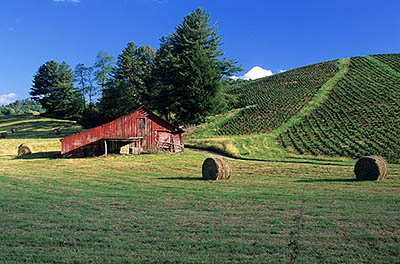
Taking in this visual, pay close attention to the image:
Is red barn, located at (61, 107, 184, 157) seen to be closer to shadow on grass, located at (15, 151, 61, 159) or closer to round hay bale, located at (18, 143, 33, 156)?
shadow on grass, located at (15, 151, 61, 159)

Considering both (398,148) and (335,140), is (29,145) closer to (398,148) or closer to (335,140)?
(335,140)

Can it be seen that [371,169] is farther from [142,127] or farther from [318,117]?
[318,117]

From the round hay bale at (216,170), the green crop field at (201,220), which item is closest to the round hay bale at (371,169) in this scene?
the green crop field at (201,220)

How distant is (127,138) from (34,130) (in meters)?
33.2

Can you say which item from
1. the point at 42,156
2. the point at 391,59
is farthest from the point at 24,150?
the point at 391,59

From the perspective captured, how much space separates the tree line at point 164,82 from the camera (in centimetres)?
4725

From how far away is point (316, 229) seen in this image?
7758mm

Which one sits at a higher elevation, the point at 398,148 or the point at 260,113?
the point at 260,113

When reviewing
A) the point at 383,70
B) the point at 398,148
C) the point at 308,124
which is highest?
the point at 383,70

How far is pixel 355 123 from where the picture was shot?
140 feet

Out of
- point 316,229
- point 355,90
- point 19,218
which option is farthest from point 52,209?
point 355,90

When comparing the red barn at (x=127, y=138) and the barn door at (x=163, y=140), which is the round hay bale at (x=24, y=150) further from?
the barn door at (x=163, y=140)

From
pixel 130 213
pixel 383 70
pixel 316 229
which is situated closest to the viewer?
pixel 316 229

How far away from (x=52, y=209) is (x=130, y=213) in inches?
104
